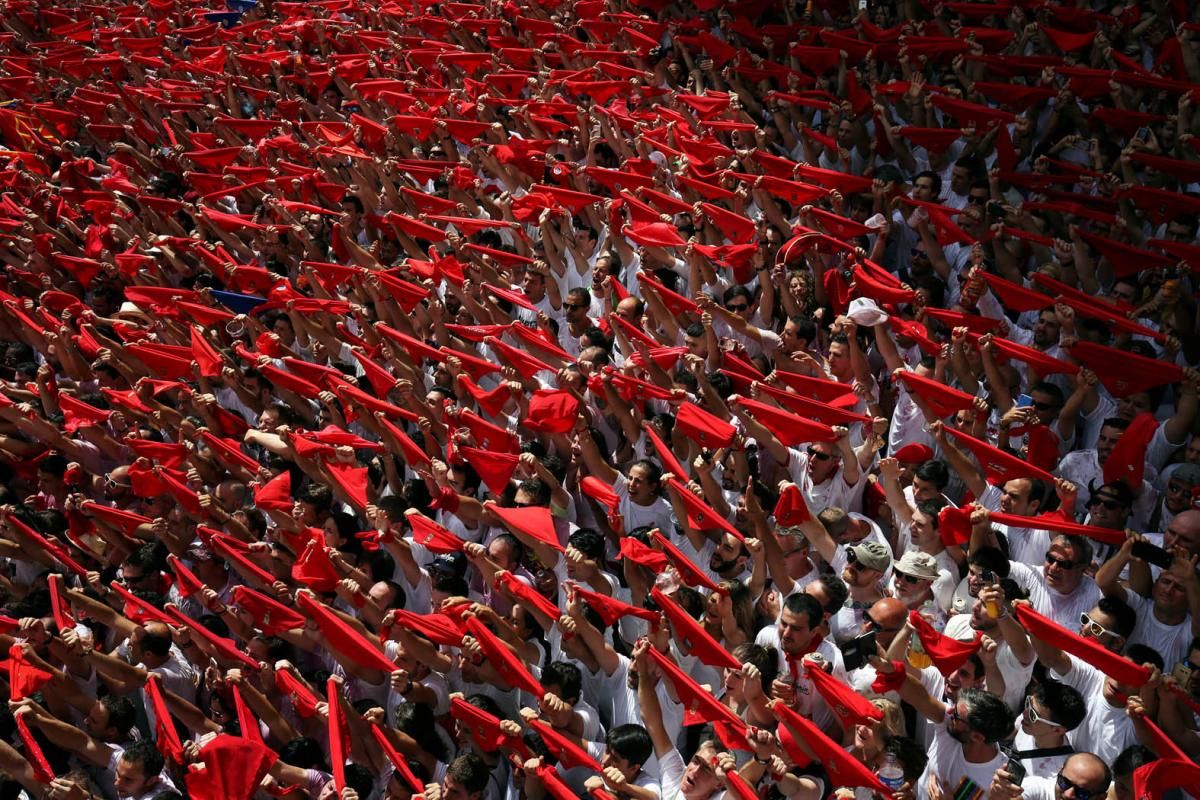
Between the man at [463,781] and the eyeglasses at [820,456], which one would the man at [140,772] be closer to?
the man at [463,781]

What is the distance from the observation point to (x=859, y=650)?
428 cm

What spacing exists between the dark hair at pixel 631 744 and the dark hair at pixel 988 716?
1053 millimetres

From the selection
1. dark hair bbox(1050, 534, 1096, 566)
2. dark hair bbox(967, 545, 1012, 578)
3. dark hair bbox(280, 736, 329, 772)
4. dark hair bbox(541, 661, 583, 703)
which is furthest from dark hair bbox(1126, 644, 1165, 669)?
dark hair bbox(280, 736, 329, 772)

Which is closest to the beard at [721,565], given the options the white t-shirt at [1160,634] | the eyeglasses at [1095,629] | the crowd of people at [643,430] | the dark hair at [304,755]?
the crowd of people at [643,430]

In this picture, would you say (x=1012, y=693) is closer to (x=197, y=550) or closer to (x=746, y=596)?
(x=746, y=596)

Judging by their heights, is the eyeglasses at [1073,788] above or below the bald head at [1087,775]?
below

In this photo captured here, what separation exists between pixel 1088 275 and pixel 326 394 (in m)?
3.95

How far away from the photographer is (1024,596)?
14.0ft

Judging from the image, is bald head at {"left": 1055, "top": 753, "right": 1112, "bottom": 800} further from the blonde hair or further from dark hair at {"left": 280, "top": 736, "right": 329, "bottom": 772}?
dark hair at {"left": 280, "top": 736, "right": 329, "bottom": 772}

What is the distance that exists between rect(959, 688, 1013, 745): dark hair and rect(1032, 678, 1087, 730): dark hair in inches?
5.9

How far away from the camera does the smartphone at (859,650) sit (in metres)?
4.22

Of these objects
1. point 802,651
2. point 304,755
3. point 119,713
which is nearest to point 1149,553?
point 802,651

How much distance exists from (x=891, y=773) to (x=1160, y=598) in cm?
118

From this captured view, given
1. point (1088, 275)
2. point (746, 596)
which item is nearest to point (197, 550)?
point (746, 596)
